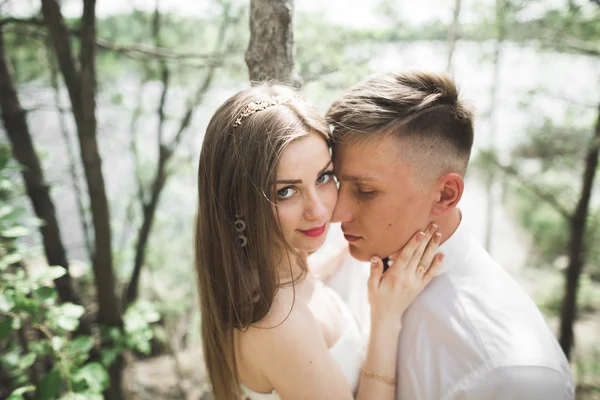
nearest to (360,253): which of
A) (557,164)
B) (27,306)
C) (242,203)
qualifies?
(242,203)

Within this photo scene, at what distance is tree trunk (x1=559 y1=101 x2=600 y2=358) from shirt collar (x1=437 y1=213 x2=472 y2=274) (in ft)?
7.76

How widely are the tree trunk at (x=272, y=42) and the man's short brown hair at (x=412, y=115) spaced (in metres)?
0.33

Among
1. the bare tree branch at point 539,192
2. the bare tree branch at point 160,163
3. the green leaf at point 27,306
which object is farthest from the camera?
the bare tree branch at point 160,163

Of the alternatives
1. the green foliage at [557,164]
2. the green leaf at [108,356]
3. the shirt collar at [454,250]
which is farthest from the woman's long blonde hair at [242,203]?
the green foliage at [557,164]

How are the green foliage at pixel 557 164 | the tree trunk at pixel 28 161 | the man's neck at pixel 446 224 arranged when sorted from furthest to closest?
the green foliage at pixel 557 164 < the tree trunk at pixel 28 161 < the man's neck at pixel 446 224

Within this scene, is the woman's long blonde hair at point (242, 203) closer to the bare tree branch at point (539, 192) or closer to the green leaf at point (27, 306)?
the green leaf at point (27, 306)

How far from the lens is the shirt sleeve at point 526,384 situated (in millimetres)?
1542

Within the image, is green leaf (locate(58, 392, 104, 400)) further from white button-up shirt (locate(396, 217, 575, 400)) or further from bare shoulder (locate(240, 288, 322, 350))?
white button-up shirt (locate(396, 217, 575, 400))

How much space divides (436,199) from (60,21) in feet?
7.21

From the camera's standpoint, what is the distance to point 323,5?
13.8ft

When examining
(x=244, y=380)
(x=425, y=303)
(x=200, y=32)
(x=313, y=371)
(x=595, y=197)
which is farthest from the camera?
(x=595, y=197)

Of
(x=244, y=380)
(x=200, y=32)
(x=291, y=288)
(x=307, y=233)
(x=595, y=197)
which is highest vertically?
(x=200, y=32)

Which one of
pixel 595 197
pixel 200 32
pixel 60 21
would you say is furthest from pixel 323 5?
pixel 595 197

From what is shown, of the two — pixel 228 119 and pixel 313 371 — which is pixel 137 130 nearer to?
pixel 228 119
